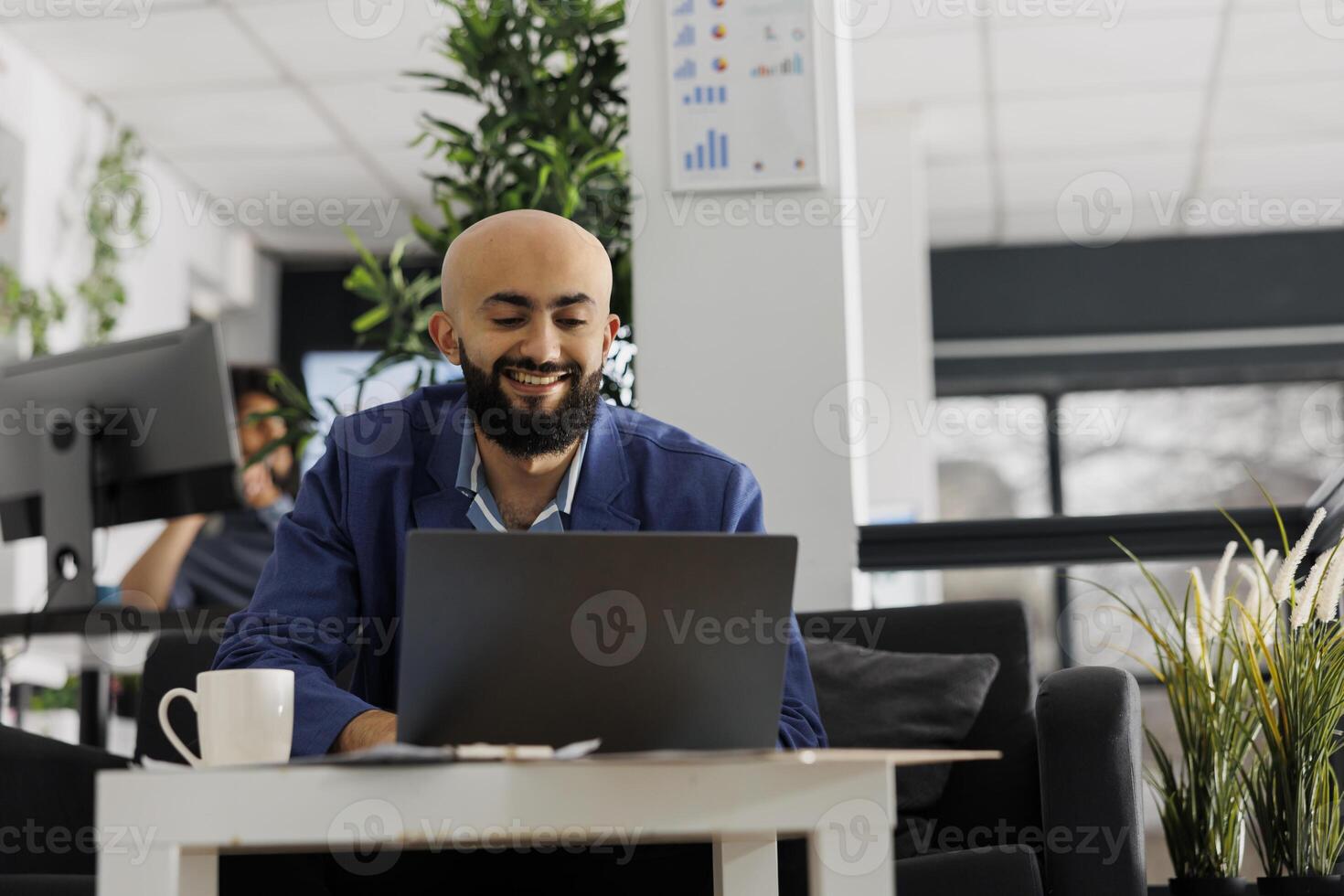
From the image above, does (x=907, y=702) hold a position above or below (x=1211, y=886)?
above

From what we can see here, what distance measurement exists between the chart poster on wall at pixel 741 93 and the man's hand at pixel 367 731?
5.49 feet

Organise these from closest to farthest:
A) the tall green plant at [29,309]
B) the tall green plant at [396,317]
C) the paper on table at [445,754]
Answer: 1. the paper on table at [445,754]
2. the tall green plant at [396,317]
3. the tall green plant at [29,309]

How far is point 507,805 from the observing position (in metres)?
1.01

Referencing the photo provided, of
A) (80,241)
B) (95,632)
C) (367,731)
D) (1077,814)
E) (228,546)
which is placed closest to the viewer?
(367,731)

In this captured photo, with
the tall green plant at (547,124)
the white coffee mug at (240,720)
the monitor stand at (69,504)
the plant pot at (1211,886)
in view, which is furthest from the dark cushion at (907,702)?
the monitor stand at (69,504)

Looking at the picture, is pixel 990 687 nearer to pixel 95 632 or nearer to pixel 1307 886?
pixel 1307 886

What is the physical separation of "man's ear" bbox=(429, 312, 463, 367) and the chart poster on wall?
1046 millimetres

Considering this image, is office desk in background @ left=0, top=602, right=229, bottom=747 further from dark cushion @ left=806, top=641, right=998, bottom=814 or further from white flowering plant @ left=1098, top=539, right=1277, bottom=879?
white flowering plant @ left=1098, top=539, right=1277, bottom=879

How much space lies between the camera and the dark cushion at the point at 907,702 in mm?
2152

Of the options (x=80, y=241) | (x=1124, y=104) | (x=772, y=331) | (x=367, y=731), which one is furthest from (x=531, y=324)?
(x=1124, y=104)

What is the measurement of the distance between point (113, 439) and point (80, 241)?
255cm

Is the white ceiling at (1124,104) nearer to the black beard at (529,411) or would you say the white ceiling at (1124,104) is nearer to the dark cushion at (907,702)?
the dark cushion at (907,702)

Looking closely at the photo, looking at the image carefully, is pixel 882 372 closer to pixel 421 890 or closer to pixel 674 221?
pixel 674 221

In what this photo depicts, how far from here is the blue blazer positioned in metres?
1.70
